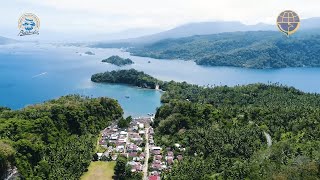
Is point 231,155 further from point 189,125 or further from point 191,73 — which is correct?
point 191,73

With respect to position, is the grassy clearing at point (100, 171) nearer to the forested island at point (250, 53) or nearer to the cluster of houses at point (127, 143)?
the cluster of houses at point (127, 143)

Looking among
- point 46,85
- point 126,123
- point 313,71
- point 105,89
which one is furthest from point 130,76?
point 313,71

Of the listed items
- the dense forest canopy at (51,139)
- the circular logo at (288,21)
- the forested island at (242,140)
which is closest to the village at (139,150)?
the forested island at (242,140)

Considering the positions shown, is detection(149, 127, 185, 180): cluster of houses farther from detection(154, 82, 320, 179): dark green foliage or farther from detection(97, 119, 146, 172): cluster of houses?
detection(154, 82, 320, 179): dark green foliage

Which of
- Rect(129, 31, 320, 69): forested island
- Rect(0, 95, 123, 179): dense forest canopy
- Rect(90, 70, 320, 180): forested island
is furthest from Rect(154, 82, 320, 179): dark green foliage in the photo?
Rect(129, 31, 320, 69): forested island

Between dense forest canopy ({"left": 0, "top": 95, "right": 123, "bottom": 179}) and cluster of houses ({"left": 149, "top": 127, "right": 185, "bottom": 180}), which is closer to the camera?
dense forest canopy ({"left": 0, "top": 95, "right": 123, "bottom": 179})

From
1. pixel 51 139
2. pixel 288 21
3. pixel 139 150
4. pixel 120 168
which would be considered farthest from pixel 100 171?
pixel 288 21

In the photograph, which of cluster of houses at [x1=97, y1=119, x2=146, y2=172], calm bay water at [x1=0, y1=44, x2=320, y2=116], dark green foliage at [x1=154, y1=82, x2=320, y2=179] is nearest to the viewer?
dark green foliage at [x1=154, y1=82, x2=320, y2=179]
